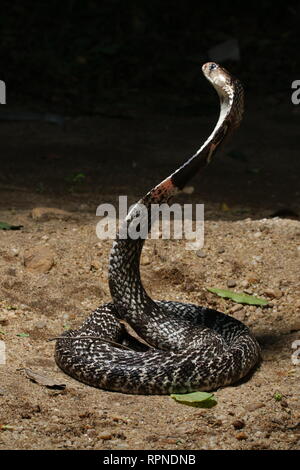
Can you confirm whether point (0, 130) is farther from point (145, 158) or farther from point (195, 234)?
point (195, 234)

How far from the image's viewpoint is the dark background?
976cm

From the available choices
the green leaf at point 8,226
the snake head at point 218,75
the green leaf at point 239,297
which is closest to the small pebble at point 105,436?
the snake head at point 218,75

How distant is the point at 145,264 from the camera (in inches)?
275

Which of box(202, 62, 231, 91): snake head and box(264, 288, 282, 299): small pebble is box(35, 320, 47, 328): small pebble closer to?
box(264, 288, 282, 299): small pebble

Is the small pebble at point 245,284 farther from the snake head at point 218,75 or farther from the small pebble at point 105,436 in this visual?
the small pebble at point 105,436

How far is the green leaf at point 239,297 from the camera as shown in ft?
21.4

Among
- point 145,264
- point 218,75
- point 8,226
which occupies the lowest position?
point 145,264

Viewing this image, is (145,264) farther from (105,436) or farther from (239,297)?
(105,436)

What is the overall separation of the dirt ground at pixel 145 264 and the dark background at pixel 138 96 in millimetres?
38

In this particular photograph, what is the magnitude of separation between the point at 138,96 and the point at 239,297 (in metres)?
6.48

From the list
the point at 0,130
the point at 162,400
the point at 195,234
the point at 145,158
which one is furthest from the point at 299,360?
the point at 0,130

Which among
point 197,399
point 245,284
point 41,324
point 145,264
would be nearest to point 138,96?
point 145,264

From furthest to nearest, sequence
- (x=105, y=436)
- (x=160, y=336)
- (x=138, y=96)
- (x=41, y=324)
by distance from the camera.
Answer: (x=138, y=96) < (x=41, y=324) < (x=160, y=336) < (x=105, y=436)
